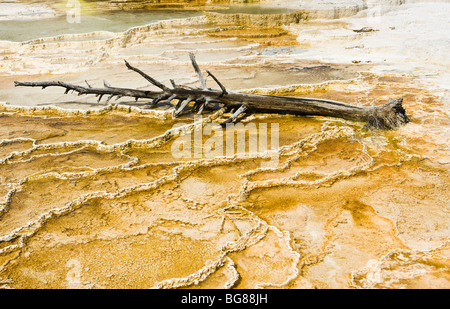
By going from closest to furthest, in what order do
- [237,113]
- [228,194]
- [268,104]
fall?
[228,194] → [237,113] → [268,104]

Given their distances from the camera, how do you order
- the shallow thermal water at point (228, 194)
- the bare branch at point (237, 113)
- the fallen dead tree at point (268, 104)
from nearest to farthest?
1. the shallow thermal water at point (228, 194)
2. the fallen dead tree at point (268, 104)
3. the bare branch at point (237, 113)

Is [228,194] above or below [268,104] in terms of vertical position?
below

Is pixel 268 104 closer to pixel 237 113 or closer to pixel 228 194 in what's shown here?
pixel 237 113

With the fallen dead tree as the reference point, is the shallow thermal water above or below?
below

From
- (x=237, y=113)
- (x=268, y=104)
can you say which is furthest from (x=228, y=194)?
(x=268, y=104)

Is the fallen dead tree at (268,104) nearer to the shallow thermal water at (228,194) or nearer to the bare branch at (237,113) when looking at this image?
the bare branch at (237,113)

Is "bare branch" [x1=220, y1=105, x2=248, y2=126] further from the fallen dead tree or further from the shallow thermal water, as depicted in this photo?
the shallow thermal water

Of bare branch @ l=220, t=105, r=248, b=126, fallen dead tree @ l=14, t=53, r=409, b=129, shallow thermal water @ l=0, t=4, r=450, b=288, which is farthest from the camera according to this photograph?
bare branch @ l=220, t=105, r=248, b=126

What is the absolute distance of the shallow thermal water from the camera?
209cm

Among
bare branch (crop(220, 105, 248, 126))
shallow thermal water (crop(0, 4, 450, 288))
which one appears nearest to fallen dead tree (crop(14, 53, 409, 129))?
bare branch (crop(220, 105, 248, 126))

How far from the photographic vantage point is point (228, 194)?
2855mm

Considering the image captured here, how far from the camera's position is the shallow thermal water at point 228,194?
2.09m

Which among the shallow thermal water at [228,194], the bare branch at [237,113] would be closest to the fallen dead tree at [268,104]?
the bare branch at [237,113]
